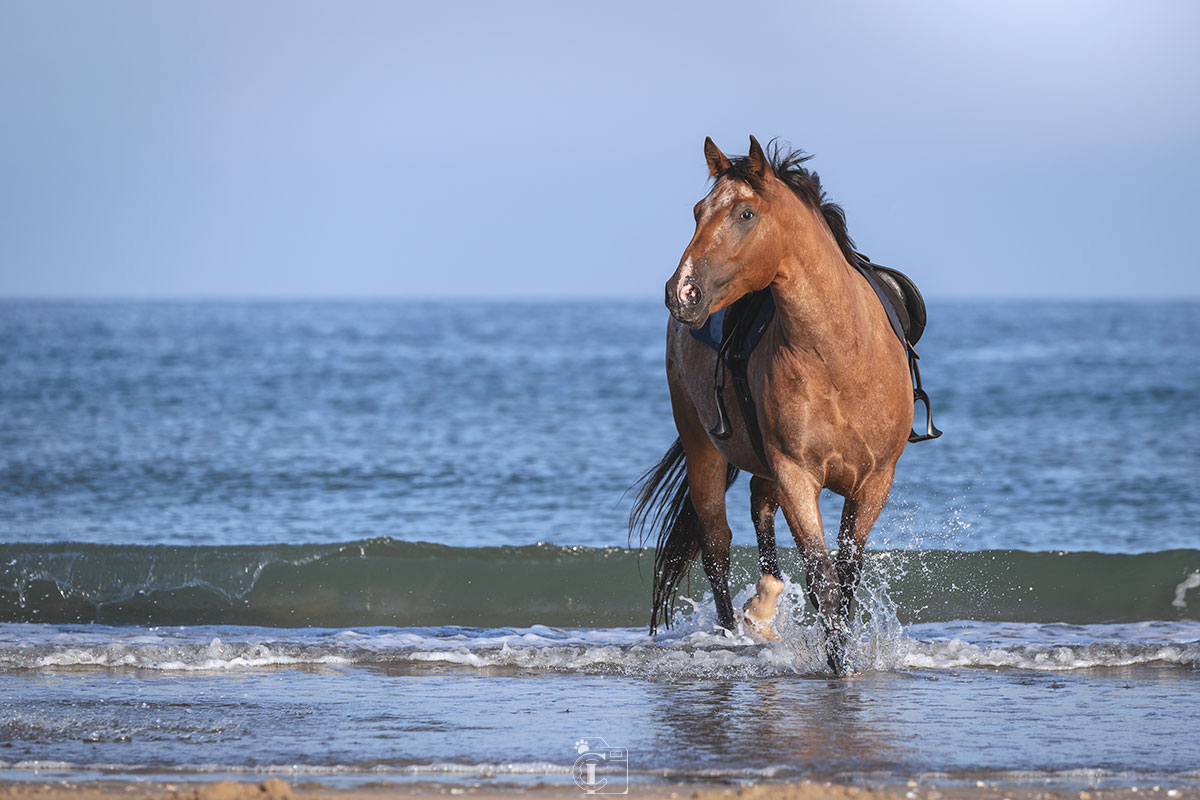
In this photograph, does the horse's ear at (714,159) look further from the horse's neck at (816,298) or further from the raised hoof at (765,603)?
the raised hoof at (765,603)

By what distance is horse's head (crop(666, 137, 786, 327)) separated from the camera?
4.77 metres

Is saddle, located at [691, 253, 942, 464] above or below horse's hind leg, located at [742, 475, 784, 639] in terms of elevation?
above

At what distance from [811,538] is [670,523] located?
1886 mm

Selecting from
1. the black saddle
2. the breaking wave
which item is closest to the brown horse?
the black saddle

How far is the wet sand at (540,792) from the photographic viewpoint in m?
3.62

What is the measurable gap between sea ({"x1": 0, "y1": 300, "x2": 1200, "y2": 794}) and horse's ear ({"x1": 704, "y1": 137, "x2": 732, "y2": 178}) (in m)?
2.07

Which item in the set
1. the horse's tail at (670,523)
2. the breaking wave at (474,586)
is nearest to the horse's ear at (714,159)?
the horse's tail at (670,523)

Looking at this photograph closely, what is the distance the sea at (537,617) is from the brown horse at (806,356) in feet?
1.56

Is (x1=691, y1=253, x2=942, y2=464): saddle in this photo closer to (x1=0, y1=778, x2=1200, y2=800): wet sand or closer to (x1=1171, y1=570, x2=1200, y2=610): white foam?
(x1=0, y1=778, x2=1200, y2=800): wet sand

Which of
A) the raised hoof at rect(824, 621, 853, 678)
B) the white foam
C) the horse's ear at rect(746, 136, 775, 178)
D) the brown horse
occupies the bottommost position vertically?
the white foam

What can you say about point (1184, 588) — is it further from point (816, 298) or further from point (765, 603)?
point (816, 298)

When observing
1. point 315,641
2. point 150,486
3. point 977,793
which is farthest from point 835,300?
point 150,486

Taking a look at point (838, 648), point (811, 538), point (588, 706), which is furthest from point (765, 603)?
point (588, 706)

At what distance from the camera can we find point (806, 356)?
17.2ft
